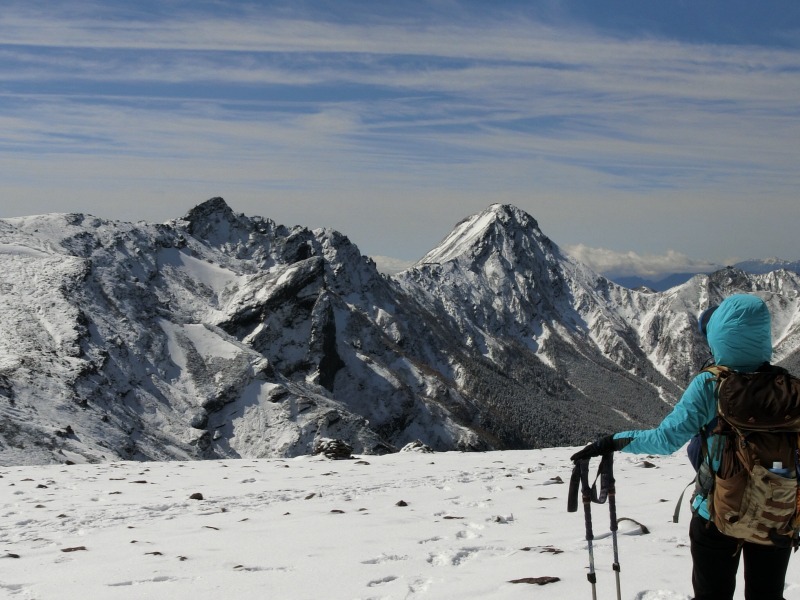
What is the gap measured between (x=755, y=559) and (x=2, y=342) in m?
96.8

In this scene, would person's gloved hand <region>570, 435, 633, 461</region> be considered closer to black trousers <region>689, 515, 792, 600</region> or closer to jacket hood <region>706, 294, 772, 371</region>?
black trousers <region>689, 515, 792, 600</region>

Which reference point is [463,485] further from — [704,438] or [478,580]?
[704,438]

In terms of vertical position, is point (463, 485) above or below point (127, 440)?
above

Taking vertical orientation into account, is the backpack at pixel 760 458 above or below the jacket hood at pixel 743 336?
below

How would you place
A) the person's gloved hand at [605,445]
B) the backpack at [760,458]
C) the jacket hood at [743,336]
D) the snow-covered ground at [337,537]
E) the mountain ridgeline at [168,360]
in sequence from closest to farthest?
the backpack at [760,458] → the jacket hood at [743,336] → the person's gloved hand at [605,445] → the snow-covered ground at [337,537] → the mountain ridgeline at [168,360]

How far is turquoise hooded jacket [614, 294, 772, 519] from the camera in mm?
6438

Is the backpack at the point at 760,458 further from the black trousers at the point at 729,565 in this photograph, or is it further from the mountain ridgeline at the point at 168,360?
the mountain ridgeline at the point at 168,360

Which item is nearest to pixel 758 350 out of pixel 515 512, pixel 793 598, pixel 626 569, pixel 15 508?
pixel 793 598

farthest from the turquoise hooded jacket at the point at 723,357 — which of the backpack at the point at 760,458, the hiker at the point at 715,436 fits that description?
the backpack at the point at 760,458

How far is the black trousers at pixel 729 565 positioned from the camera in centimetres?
643

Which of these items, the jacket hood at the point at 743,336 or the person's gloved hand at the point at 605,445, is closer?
the jacket hood at the point at 743,336

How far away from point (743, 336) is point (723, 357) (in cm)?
26

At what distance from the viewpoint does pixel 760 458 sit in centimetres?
614

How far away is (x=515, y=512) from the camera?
14.3 meters
